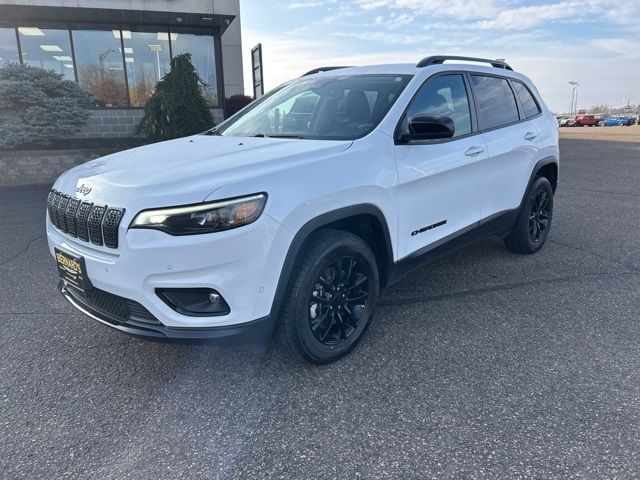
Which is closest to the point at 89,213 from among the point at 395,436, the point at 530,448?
the point at 395,436

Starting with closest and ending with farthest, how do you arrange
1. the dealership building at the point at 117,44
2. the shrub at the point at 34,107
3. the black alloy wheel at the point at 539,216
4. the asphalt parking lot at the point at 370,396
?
1. the asphalt parking lot at the point at 370,396
2. the black alloy wheel at the point at 539,216
3. the shrub at the point at 34,107
4. the dealership building at the point at 117,44

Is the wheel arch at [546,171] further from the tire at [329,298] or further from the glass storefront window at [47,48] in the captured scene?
the glass storefront window at [47,48]

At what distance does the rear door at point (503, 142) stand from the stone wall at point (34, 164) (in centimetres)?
905

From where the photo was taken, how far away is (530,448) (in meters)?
2.27

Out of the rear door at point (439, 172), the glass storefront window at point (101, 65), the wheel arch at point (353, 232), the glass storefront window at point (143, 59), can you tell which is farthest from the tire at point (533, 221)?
the glass storefront window at point (101, 65)

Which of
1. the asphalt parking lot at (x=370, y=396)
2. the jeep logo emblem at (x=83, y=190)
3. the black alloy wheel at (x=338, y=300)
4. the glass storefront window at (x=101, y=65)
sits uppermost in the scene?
the glass storefront window at (x=101, y=65)

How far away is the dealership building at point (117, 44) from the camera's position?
13.2 meters

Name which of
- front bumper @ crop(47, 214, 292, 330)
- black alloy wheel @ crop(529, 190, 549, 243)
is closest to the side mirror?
front bumper @ crop(47, 214, 292, 330)

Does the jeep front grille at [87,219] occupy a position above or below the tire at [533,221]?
above

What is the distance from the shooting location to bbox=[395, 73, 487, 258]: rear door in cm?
327

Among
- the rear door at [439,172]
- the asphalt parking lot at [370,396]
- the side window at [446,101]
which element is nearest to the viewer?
the asphalt parking lot at [370,396]

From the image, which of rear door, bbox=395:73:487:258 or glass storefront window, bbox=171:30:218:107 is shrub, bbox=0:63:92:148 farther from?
rear door, bbox=395:73:487:258

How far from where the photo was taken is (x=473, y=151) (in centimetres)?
387

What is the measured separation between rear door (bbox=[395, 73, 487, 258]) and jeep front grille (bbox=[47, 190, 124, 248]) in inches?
68.1
